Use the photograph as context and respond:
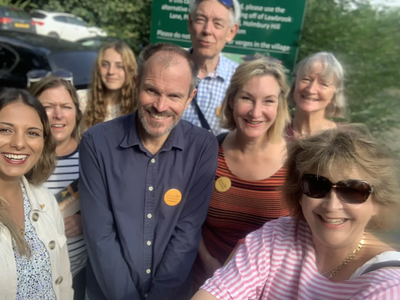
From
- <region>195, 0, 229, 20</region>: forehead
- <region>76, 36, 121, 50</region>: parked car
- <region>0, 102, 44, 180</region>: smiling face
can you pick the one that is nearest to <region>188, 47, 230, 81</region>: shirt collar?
<region>195, 0, 229, 20</region>: forehead

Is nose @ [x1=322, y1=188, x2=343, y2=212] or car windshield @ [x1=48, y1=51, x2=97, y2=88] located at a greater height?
nose @ [x1=322, y1=188, x2=343, y2=212]

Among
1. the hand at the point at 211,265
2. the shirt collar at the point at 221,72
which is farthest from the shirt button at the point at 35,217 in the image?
the shirt collar at the point at 221,72

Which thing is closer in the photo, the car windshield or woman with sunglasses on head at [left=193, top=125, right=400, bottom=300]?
woman with sunglasses on head at [left=193, top=125, right=400, bottom=300]

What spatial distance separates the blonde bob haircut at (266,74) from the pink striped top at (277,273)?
0.94m

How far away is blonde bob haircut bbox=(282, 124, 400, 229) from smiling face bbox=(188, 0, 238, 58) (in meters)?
2.01

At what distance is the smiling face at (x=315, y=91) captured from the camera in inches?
117

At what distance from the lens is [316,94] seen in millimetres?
2982

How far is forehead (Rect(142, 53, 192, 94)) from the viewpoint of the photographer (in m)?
2.09

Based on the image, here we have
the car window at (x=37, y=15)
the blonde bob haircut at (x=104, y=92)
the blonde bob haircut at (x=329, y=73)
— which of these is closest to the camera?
the blonde bob haircut at (x=329, y=73)

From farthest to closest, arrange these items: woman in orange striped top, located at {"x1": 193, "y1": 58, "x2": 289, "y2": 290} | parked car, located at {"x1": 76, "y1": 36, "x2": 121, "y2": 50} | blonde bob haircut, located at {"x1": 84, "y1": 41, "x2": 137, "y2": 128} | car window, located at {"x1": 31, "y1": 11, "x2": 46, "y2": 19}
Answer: car window, located at {"x1": 31, "y1": 11, "x2": 46, "y2": 19} < parked car, located at {"x1": 76, "y1": 36, "x2": 121, "y2": 50} < blonde bob haircut, located at {"x1": 84, "y1": 41, "x2": 137, "y2": 128} < woman in orange striped top, located at {"x1": 193, "y1": 58, "x2": 289, "y2": 290}

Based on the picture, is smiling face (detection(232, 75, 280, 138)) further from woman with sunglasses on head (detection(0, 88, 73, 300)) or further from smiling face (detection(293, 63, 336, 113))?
woman with sunglasses on head (detection(0, 88, 73, 300))

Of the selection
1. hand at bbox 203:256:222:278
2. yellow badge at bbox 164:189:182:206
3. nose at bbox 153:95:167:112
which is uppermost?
nose at bbox 153:95:167:112

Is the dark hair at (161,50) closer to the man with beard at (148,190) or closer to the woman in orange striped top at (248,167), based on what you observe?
the man with beard at (148,190)

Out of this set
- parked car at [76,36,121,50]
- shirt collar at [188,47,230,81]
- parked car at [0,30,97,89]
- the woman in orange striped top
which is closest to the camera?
the woman in orange striped top
